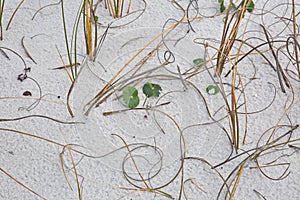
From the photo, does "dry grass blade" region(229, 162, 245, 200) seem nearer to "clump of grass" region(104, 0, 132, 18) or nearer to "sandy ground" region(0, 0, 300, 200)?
"sandy ground" region(0, 0, 300, 200)

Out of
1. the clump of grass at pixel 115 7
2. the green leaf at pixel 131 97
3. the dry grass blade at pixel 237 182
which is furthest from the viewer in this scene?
the clump of grass at pixel 115 7

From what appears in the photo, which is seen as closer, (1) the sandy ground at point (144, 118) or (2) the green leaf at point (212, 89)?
(1) the sandy ground at point (144, 118)

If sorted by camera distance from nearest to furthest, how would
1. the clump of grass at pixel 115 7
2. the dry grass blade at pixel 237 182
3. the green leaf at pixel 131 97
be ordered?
the dry grass blade at pixel 237 182, the green leaf at pixel 131 97, the clump of grass at pixel 115 7

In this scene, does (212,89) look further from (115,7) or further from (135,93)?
(115,7)

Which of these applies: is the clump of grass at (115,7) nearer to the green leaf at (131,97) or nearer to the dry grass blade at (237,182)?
the green leaf at (131,97)

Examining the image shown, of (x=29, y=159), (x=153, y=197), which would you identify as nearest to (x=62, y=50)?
(x=29, y=159)

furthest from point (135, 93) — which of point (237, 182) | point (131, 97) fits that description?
point (237, 182)

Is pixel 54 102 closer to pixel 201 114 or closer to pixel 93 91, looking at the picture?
pixel 93 91

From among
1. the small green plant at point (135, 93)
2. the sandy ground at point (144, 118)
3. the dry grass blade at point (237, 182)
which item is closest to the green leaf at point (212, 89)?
the sandy ground at point (144, 118)
